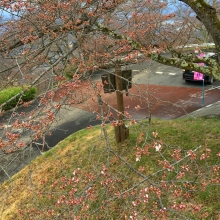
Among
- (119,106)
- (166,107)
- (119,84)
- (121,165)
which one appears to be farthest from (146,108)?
(121,165)

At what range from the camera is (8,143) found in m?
2.40

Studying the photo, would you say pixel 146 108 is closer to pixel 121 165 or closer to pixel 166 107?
pixel 166 107

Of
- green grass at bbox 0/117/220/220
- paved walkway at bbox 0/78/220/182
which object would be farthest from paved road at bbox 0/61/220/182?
green grass at bbox 0/117/220/220

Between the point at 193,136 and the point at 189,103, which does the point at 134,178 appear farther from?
the point at 189,103

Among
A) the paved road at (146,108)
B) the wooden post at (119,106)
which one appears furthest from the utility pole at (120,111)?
the paved road at (146,108)

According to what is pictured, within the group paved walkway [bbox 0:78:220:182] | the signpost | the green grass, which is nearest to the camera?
the green grass

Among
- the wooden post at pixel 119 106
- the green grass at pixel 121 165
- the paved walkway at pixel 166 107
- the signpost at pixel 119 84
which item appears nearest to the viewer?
the green grass at pixel 121 165

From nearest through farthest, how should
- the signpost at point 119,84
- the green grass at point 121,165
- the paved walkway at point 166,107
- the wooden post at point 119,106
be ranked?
the green grass at point 121,165
the signpost at point 119,84
the wooden post at point 119,106
the paved walkway at point 166,107

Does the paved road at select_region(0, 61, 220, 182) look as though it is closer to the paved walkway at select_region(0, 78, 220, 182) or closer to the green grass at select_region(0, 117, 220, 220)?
the paved walkway at select_region(0, 78, 220, 182)

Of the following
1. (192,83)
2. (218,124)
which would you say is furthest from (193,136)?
(192,83)

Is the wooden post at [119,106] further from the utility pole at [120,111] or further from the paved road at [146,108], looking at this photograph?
the paved road at [146,108]

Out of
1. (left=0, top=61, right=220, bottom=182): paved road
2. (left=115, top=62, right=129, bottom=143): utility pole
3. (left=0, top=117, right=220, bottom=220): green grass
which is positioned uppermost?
(left=115, top=62, right=129, bottom=143): utility pole

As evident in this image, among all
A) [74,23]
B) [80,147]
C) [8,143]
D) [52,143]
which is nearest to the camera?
[8,143]

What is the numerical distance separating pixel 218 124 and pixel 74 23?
13.6 feet
